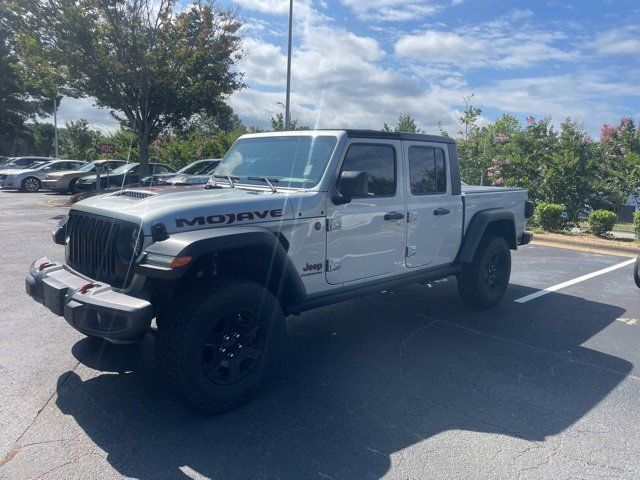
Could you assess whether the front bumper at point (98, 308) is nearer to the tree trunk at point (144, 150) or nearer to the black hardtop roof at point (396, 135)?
the black hardtop roof at point (396, 135)

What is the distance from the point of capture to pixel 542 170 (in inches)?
552

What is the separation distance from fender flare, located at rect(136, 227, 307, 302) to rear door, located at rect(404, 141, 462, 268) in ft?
5.29

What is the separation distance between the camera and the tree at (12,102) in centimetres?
3972

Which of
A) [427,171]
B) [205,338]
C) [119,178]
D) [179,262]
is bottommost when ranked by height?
[205,338]

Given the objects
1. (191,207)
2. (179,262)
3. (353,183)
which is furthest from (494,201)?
(179,262)

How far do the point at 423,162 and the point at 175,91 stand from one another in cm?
1437

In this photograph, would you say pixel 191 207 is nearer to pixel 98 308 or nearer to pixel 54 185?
A: pixel 98 308

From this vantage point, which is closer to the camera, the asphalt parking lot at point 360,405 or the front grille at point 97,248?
the asphalt parking lot at point 360,405

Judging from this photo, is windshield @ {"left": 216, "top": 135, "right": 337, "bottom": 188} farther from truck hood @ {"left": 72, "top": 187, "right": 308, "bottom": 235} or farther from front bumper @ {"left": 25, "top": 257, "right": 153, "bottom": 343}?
front bumper @ {"left": 25, "top": 257, "right": 153, "bottom": 343}

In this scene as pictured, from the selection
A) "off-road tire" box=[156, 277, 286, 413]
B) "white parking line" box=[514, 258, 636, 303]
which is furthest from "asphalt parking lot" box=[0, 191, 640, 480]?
"white parking line" box=[514, 258, 636, 303]

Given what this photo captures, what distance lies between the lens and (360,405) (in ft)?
11.8

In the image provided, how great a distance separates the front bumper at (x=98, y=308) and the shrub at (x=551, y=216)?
1203 cm

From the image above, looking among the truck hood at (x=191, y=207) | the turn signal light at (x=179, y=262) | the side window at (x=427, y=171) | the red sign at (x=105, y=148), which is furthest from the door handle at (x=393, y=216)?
the red sign at (x=105, y=148)

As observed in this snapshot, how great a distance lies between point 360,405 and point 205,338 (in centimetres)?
120
